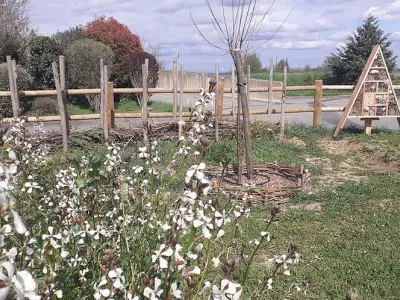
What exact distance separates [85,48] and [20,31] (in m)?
4.53

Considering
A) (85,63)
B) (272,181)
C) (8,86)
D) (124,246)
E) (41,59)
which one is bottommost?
(272,181)

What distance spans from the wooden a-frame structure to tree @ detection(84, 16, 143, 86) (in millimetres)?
10800

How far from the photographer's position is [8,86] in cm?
1400

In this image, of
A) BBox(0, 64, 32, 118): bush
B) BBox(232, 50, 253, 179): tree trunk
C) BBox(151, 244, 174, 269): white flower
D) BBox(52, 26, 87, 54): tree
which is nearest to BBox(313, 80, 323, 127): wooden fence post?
BBox(232, 50, 253, 179): tree trunk

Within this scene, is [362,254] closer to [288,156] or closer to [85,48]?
[288,156]

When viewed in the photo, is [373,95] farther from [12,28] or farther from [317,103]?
[12,28]

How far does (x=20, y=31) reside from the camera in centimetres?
1900

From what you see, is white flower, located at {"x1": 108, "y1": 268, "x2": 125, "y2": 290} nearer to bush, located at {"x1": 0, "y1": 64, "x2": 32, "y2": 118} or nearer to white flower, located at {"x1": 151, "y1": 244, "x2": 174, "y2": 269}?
white flower, located at {"x1": 151, "y1": 244, "x2": 174, "y2": 269}

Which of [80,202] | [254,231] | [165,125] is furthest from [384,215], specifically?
[165,125]

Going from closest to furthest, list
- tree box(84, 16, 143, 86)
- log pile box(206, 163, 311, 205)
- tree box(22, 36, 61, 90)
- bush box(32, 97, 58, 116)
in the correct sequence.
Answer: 1. log pile box(206, 163, 311, 205)
2. bush box(32, 97, 58, 116)
3. tree box(22, 36, 61, 90)
4. tree box(84, 16, 143, 86)

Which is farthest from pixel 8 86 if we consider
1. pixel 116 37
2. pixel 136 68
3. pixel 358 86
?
pixel 358 86

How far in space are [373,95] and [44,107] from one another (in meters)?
9.83

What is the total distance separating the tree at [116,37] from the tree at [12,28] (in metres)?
2.58

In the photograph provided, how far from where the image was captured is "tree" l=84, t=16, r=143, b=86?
61.2 feet
